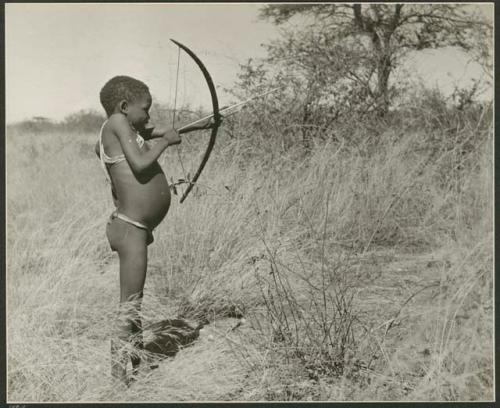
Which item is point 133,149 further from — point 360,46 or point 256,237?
point 360,46

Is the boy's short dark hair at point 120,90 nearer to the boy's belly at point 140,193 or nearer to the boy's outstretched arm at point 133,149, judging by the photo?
the boy's outstretched arm at point 133,149

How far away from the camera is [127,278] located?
2721 millimetres

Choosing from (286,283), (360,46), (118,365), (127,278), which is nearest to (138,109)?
(127,278)

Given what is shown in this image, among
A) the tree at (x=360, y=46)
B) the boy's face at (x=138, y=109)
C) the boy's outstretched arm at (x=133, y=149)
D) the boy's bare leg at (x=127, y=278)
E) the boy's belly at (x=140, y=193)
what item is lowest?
the boy's bare leg at (x=127, y=278)

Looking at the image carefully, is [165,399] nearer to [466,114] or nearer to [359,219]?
[359,219]

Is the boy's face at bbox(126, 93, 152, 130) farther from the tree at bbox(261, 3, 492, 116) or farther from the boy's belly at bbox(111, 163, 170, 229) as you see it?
the tree at bbox(261, 3, 492, 116)

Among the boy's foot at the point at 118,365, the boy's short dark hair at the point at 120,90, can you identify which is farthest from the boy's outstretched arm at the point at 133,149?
the boy's foot at the point at 118,365

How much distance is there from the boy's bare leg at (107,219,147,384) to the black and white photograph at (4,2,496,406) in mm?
10

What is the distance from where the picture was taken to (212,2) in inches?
132

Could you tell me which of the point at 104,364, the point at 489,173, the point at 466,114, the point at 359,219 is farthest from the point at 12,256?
the point at 466,114

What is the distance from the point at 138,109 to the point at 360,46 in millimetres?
4803

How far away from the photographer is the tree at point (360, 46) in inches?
257

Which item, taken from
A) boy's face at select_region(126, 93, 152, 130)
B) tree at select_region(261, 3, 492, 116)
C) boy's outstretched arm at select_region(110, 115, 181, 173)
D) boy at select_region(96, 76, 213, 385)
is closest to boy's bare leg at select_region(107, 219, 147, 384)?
boy at select_region(96, 76, 213, 385)

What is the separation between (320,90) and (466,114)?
1.55 meters
